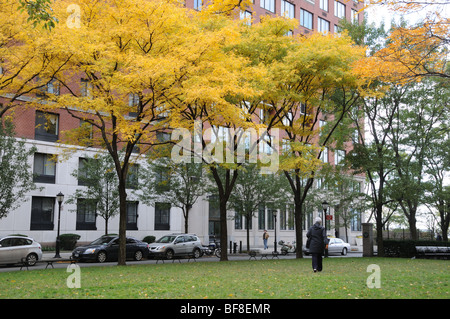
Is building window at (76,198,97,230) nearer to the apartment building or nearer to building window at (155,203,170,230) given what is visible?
the apartment building

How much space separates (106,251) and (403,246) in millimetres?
18405

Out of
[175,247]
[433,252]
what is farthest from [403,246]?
[175,247]

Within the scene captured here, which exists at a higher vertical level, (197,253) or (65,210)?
(65,210)

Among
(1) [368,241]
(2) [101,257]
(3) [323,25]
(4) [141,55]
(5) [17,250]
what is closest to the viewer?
(4) [141,55]

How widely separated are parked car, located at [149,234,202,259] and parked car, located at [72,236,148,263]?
0.82 metres

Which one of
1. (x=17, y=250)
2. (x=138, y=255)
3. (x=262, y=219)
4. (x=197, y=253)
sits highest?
(x=262, y=219)

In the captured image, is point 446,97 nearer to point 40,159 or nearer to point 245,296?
point 245,296

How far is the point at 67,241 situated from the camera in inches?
1355

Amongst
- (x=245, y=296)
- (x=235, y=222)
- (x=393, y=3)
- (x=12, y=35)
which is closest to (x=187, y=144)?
(x=12, y=35)

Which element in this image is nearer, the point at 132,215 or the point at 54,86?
the point at 54,86

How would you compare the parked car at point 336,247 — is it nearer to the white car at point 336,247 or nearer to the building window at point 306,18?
the white car at point 336,247

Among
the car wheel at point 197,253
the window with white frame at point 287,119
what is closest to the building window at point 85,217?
the car wheel at point 197,253

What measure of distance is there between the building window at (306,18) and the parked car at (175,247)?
33.7m

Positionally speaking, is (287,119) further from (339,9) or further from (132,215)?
(339,9)
